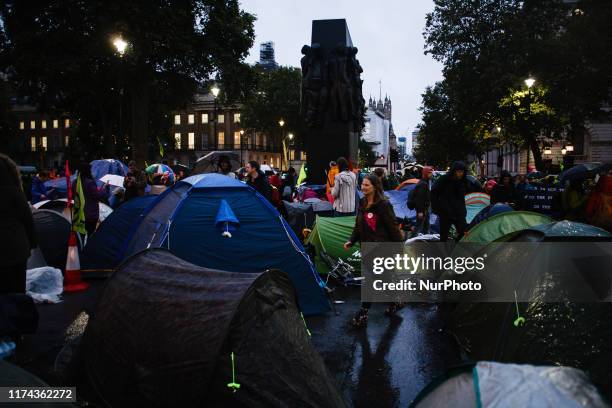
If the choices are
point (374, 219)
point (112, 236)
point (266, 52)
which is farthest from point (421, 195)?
point (266, 52)

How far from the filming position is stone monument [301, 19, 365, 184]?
16.9 metres

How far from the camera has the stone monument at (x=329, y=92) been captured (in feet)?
55.4

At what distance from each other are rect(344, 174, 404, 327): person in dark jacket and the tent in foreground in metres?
4.20

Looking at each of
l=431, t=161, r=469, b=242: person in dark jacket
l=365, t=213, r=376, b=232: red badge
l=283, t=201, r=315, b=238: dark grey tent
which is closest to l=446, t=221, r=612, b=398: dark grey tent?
l=365, t=213, r=376, b=232: red badge

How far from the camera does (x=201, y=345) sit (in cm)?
354

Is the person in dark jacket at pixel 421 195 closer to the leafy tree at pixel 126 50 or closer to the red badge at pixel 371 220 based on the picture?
the red badge at pixel 371 220

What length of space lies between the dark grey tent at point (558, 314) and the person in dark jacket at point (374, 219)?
1.82 m

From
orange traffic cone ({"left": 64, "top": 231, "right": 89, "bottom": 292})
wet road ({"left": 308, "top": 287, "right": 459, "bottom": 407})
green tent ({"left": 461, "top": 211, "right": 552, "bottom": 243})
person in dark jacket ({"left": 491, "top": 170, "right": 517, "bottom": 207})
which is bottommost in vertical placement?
wet road ({"left": 308, "top": 287, "right": 459, "bottom": 407})

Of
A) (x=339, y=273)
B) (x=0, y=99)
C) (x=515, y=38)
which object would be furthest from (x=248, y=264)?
(x=0, y=99)

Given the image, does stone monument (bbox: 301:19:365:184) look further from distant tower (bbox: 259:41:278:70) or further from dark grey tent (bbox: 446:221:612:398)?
distant tower (bbox: 259:41:278:70)

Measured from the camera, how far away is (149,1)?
2327 cm

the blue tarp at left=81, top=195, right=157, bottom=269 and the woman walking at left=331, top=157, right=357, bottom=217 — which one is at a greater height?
the woman walking at left=331, top=157, right=357, bottom=217

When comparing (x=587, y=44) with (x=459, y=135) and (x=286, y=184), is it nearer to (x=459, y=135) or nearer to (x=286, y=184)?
(x=286, y=184)

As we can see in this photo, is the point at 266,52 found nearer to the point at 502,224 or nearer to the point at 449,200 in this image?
the point at 449,200
